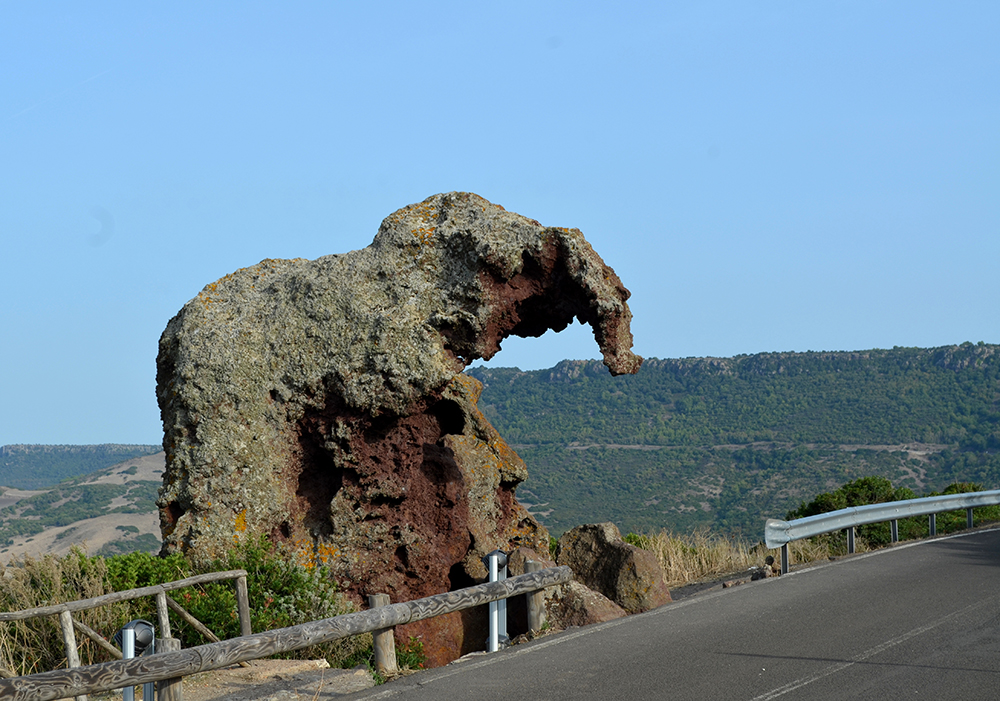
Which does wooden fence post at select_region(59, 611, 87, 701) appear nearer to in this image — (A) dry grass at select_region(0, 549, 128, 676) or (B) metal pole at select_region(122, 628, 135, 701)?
(A) dry grass at select_region(0, 549, 128, 676)

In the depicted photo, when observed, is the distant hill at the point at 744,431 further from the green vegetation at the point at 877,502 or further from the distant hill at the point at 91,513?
the distant hill at the point at 91,513

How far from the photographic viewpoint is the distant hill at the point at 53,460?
17750 centimetres

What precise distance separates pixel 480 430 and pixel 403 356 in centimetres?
133

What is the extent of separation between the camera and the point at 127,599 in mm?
9031

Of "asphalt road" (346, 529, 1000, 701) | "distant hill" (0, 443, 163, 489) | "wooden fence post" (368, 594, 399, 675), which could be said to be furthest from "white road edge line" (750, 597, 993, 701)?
"distant hill" (0, 443, 163, 489)

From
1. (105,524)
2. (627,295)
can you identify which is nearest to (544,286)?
(627,295)

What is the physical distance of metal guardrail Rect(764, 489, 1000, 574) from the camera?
12.3 m

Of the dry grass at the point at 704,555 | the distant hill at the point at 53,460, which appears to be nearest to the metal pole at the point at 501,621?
the dry grass at the point at 704,555

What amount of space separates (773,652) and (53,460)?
20236 cm

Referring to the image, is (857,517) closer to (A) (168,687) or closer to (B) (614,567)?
(B) (614,567)

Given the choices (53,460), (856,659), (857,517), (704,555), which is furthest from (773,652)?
(53,460)

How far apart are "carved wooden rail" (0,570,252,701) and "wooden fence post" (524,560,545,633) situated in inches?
107

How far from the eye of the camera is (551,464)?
7725cm

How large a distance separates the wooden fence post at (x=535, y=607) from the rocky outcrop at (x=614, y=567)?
1473 mm
